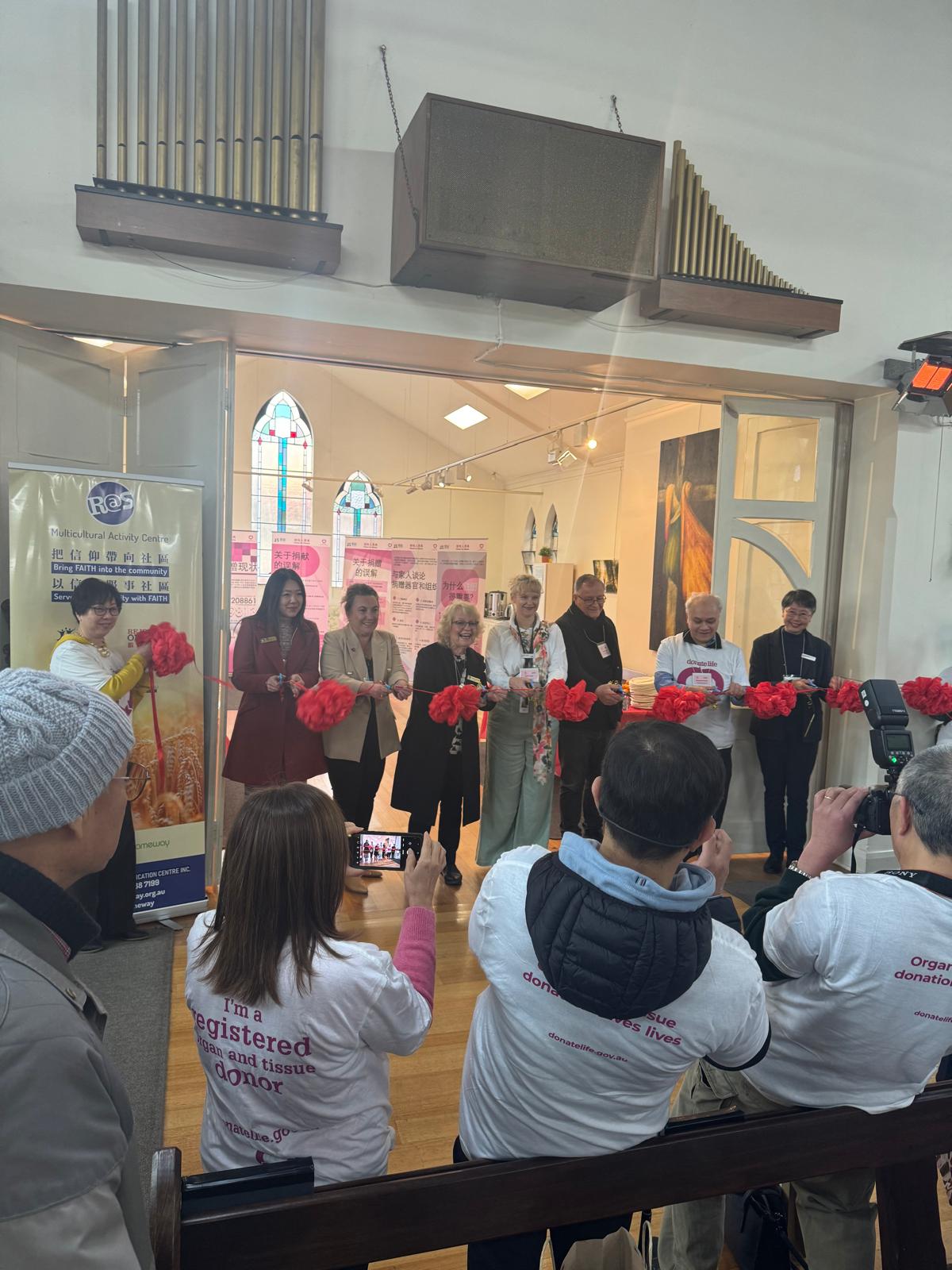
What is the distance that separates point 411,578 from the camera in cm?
654

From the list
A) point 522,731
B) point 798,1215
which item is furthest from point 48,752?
point 522,731

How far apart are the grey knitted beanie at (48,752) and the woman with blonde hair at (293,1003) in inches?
19.9

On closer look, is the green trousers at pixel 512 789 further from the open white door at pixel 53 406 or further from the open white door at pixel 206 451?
the open white door at pixel 53 406

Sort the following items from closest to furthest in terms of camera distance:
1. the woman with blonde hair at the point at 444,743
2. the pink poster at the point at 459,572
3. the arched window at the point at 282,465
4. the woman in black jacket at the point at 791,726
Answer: the woman with blonde hair at the point at 444,743 < the woman in black jacket at the point at 791,726 < the arched window at the point at 282,465 < the pink poster at the point at 459,572

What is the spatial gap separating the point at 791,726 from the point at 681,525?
2.68m

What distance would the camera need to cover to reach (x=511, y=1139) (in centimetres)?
143

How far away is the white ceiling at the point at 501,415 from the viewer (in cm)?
665

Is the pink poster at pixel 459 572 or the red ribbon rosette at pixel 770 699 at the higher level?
the pink poster at pixel 459 572

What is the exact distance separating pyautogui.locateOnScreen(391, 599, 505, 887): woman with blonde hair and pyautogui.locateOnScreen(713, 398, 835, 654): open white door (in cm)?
187

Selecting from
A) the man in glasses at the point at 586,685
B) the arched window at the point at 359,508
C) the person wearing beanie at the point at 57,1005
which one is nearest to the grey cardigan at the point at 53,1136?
the person wearing beanie at the point at 57,1005

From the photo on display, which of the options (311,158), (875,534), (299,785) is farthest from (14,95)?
(875,534)

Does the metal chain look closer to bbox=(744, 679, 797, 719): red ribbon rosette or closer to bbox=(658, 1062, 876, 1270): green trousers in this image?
bbox=(744, 679, 797, 719): red ribbon rosette

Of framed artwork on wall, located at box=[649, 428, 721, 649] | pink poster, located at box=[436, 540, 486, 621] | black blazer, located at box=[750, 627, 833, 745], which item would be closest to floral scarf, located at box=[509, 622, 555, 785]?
black blazer, located at box=[750, 627, 833, 745]

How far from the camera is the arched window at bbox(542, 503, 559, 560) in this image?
8852mm
